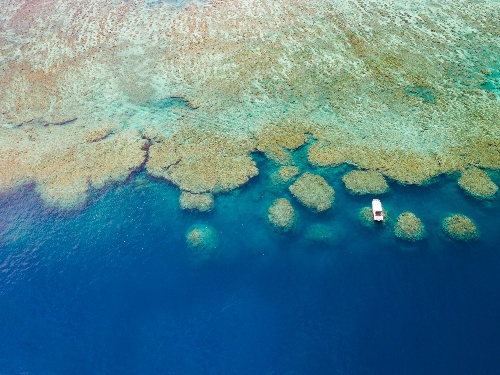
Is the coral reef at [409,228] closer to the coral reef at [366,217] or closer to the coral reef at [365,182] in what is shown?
the coral reef at [366,217]


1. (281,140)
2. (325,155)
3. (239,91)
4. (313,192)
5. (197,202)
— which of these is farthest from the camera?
(239,91)

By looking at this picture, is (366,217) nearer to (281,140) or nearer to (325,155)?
(325,155)

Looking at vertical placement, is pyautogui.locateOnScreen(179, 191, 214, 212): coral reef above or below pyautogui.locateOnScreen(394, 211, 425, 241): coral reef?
below

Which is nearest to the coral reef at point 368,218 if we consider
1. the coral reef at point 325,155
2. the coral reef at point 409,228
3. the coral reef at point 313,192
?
the coral reef at point 409,228

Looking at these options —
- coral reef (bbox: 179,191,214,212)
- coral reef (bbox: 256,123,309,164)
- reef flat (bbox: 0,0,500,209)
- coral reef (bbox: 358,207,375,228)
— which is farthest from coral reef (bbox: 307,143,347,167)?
coral reef (bbox: 179,191,214,212)

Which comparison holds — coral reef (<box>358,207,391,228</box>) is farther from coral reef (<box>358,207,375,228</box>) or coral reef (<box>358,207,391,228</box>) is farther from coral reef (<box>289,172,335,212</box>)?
coral reef (<box>289,172,335,212</box>)

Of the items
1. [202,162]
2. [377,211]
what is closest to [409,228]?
[377,211]

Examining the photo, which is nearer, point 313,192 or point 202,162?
point 313,192
